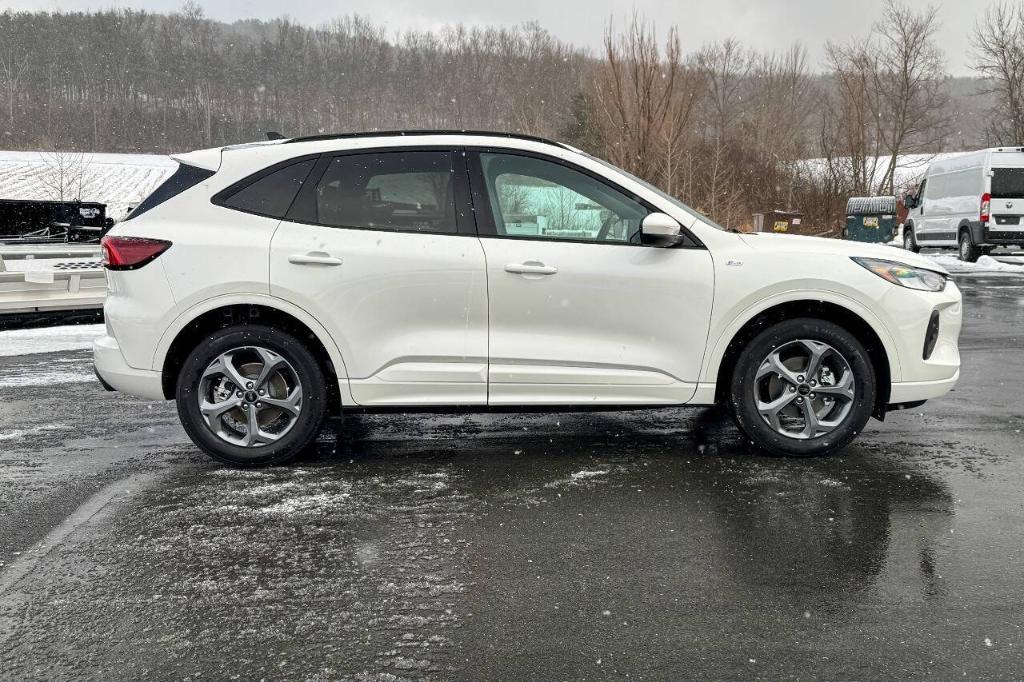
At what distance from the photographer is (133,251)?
4.69 metres

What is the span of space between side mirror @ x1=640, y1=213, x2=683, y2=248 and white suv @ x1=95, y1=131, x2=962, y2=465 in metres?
0.01

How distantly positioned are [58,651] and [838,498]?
331cm

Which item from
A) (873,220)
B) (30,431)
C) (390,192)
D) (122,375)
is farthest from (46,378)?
(873,220)

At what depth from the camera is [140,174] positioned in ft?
222

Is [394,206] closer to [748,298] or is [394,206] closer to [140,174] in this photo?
[748,298]

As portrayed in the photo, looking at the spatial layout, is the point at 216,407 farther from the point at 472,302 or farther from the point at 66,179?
the point at 66,179

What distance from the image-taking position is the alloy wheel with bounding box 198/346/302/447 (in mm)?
4723

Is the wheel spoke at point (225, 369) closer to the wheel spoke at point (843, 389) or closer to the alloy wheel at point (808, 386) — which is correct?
the alloy wheel at point (808, 386)

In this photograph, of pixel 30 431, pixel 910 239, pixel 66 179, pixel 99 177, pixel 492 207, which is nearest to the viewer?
pixel 492 207

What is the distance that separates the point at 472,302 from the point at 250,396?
130cm

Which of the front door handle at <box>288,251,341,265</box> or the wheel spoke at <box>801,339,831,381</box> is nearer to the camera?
the front door handle at <box>288,251,341,265</box>

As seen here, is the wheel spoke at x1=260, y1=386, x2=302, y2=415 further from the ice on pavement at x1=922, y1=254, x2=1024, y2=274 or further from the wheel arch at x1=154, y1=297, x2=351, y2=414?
the ice on pavement at x1=922, y1=254, x2=1024, y2=274

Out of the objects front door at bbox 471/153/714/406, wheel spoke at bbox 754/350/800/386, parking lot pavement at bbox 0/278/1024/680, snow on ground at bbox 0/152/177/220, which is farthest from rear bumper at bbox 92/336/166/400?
snow on ground at bbox 0/152/177/220

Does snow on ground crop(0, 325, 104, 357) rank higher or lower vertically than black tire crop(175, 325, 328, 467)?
lower
